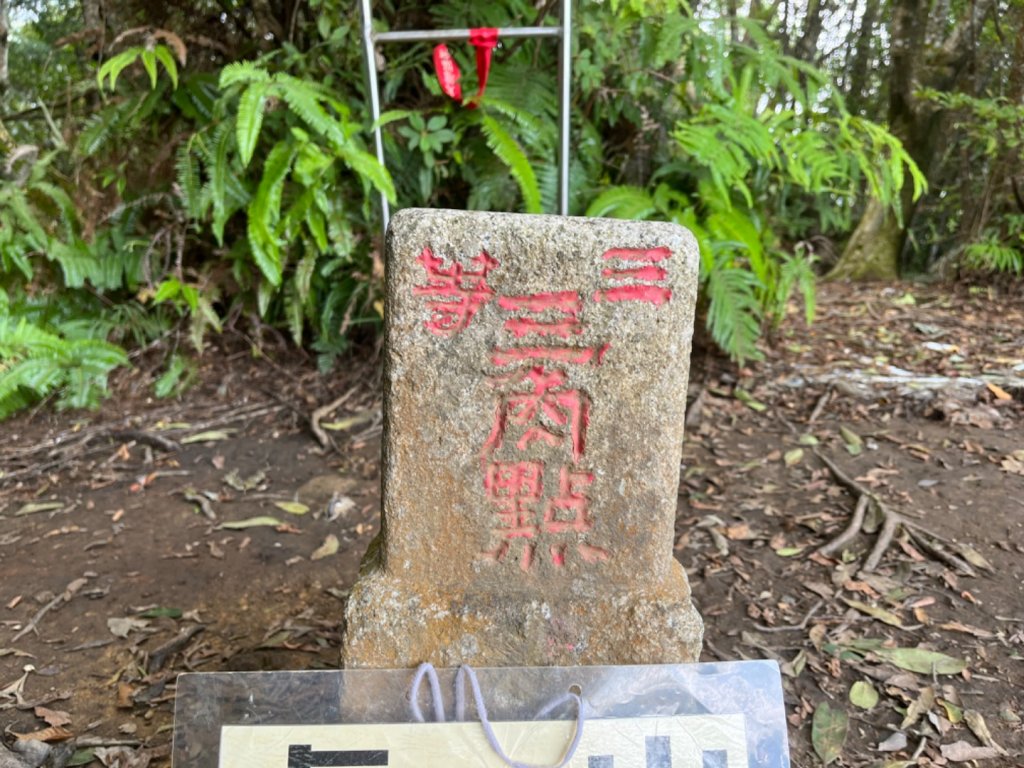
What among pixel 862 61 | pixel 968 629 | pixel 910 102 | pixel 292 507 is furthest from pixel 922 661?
pixel 862 61

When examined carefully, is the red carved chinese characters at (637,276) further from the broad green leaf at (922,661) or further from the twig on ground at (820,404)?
the twig on ground at (820,404)

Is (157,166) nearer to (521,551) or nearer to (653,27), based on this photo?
(653,27)

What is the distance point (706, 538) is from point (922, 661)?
0.84m

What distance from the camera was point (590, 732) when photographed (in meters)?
1.41

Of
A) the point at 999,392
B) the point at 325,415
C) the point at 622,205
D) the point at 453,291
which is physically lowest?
the point at 325,415

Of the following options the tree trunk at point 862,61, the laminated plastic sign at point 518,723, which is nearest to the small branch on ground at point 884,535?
the laminated plastic sign at point 518,723

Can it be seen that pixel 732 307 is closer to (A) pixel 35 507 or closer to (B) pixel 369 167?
(B) pixel 369 167

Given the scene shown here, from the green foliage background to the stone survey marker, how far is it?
6.22 ft

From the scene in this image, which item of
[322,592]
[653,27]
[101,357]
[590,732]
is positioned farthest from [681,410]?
[101,357]

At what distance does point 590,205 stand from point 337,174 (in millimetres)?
1263

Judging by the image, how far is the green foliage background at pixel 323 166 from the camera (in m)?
3.46

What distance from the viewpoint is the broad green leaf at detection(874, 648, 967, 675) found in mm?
2137

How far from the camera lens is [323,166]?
3338mm

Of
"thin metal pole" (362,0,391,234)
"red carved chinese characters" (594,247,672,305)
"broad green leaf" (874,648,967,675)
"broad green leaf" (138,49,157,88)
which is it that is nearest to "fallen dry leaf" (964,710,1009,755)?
"broad green leaf" (874,648,967,675)
